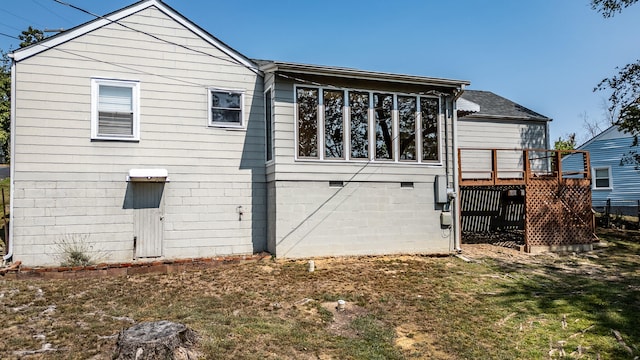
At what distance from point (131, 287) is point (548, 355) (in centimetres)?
652

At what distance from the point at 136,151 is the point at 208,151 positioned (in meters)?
1.53

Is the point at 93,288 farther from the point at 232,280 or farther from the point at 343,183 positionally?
the point at 343,183

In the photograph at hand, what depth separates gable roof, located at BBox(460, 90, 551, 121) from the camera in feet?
46.8

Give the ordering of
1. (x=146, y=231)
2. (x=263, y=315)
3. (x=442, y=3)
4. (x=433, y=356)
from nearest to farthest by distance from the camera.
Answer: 1. (x=433, y=356)
2. (x=263, y=315)
3. (x=146, y=231)
4. (x=442, y=3)

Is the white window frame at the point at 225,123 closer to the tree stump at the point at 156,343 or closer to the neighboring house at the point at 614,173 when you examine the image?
the tree stump at the point at 156,343

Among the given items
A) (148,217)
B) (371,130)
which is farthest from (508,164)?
(148,217)

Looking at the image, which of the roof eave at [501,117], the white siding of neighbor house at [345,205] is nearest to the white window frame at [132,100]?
the white siding of neighbor house at [345,205]

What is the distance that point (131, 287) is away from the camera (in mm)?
7234

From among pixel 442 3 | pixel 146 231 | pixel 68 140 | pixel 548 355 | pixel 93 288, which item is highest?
pixel 442 3

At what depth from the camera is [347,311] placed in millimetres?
6406

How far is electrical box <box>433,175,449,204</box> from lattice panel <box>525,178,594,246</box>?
2.80 m

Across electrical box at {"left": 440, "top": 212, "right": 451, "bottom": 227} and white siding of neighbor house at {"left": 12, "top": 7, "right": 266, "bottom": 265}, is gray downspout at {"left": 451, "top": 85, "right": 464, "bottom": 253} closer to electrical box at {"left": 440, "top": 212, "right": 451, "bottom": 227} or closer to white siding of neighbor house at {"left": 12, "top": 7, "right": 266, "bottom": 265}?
electrical box at {"left": 440, "top": 212, "right": 451, "bottom": 227}

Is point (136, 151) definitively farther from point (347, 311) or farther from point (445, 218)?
point (445, 218)

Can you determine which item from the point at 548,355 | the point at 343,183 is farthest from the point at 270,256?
the point at 548,355
